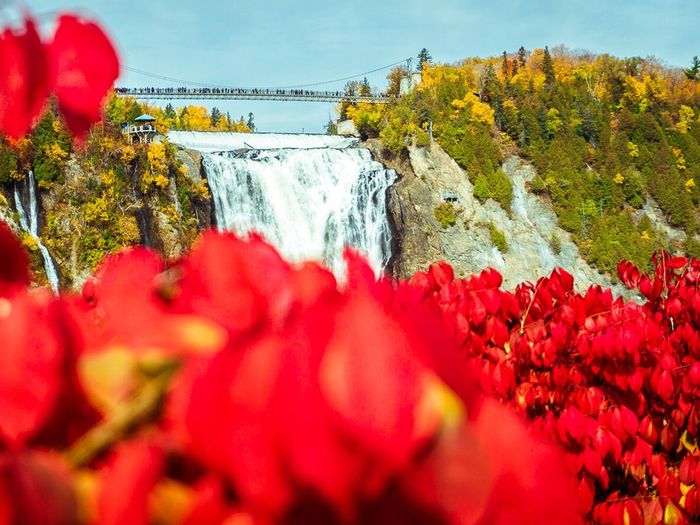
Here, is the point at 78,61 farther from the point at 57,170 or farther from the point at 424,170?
the point at 424,170

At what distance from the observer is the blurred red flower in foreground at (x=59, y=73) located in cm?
84

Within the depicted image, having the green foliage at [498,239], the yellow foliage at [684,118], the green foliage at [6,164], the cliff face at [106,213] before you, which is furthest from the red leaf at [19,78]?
the yellow foliage at [684,118]

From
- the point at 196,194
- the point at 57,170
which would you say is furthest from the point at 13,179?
the point at 196,194

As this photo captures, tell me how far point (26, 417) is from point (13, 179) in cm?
1455

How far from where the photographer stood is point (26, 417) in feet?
1.13

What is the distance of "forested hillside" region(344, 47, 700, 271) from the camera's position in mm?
23812

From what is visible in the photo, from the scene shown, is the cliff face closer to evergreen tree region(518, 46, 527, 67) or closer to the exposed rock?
the exposed rock

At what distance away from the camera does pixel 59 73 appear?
2.89 ft

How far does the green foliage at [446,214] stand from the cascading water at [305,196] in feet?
7.78

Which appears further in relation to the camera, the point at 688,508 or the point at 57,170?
the point at 57,170

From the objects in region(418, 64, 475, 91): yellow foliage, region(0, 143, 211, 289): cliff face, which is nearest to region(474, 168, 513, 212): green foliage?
region(418, 64, 475, 91): yellow foliage

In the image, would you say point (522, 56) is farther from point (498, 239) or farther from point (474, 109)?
point (498, 239)

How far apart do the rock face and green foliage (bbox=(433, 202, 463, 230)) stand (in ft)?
0.31

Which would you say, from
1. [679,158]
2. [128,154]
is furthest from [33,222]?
[679,158]
